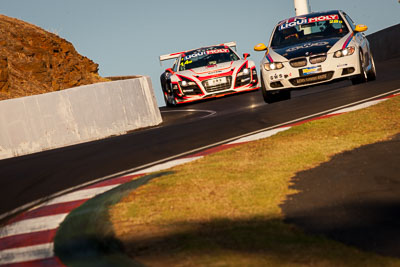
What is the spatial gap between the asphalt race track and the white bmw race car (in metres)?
0.37

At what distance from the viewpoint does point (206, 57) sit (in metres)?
19.5

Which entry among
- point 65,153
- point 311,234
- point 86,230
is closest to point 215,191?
point 86,230

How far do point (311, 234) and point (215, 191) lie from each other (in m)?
1.60

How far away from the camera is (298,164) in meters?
6.99

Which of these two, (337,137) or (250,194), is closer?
(250,194)

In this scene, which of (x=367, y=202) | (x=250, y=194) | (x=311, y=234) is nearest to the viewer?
(x=311, y=234)

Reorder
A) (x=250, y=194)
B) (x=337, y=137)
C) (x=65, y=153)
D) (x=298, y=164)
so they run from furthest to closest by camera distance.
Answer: (x=65, y=153), (x=337, y=137), (x=298, y=164), (x=250, y=194)

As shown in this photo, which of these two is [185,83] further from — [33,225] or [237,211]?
[237,211]

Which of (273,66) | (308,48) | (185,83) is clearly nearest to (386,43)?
(185,83)

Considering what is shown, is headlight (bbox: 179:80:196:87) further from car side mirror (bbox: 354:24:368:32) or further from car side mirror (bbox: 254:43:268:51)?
car side mirror (bbox: 354:24:368:32)

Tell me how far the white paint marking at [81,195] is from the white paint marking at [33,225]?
0.68 meters

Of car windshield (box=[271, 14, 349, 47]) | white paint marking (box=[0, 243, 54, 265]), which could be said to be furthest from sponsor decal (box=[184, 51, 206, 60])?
Answer: white paint marking (box=[0, 243, 54, 265])

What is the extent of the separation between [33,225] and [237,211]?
177cm

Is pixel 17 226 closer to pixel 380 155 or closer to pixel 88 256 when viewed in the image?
pixel 88 256
